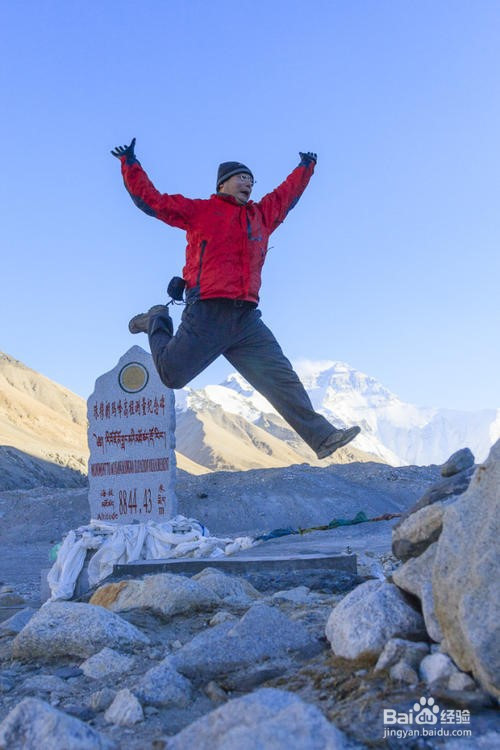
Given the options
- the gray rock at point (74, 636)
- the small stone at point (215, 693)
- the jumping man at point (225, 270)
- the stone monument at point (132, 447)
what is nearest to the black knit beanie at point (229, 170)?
the jumping man at point (225, 270)

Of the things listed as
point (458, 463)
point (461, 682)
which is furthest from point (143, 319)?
point (461, 682)

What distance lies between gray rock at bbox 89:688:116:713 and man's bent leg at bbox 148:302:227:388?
2145 millimetres

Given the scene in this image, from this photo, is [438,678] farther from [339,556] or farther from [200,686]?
[339,556]

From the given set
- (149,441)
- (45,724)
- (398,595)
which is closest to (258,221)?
(398,595)

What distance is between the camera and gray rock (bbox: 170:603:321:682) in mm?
3264

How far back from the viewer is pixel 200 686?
3.16 metres

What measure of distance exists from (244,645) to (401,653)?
2.61ft

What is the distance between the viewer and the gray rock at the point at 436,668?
2.60m

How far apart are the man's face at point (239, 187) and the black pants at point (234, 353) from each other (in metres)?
0.67

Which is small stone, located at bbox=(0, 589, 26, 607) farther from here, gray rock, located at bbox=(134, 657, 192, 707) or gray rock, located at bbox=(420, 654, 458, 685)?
gray rock, located at bbox=(420, 654, 458, 685)

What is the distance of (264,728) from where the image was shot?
220cm

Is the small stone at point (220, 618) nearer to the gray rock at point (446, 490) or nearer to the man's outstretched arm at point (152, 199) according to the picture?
the gray rock at point (446, 490)

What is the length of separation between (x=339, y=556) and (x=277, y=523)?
1382cm

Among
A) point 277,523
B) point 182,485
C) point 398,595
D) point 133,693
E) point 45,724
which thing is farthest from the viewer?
point 182,485
